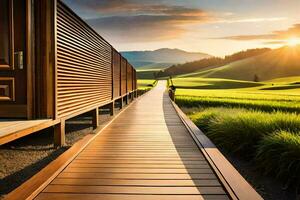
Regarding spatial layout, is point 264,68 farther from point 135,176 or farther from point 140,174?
point 135,176

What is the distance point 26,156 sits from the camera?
7367mm

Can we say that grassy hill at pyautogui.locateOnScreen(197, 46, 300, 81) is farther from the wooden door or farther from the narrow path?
the wooden door

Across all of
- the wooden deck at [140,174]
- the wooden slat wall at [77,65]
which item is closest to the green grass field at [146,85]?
the wooden slat wall at [77,65]

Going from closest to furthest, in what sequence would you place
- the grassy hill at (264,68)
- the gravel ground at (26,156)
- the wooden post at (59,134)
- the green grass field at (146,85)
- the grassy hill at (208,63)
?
1. the gravel ground at (26,156)
2. the wooden post at (59,134)
3. the green grass field at (146,85)
4. the grassy hill at (264,68)
5. the grassy hill at (208,63)

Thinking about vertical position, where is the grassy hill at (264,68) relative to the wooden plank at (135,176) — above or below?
above

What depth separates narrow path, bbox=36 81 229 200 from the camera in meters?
3.55

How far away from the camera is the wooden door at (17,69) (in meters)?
5.57

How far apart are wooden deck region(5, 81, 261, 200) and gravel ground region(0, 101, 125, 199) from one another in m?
1.19

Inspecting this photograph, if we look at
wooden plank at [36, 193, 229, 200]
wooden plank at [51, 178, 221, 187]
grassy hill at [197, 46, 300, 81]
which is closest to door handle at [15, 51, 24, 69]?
wooden plank at [51, 178, 221, 187]

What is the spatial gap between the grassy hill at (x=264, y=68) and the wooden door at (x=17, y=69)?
4050 inches

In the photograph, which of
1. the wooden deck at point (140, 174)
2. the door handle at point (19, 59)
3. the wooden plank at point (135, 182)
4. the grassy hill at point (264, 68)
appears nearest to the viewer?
the wooden deck at point (140, 174)

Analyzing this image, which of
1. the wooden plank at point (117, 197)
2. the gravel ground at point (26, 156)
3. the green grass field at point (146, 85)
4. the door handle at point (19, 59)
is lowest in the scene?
the gravel ground at point (26, 156)

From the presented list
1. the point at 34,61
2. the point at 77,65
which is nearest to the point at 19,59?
the point at 34,61

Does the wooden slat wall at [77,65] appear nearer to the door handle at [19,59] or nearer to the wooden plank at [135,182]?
the door handle at [19,59]
